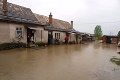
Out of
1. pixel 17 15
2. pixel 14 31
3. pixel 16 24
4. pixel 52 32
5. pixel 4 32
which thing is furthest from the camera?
pixel 52 32

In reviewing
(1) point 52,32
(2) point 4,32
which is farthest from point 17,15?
(1) point 52,32

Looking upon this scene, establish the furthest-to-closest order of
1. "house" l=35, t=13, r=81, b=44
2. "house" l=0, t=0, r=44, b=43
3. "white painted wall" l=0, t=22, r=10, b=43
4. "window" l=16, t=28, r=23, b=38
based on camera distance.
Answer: "house" l=35, t=13, r=81, b=44 < "window" l=16, t=28, r=23, b=38 < "house" l=0, t=0, r=44, b=43 < "white painted wall" l=0, t=22, r=10, b=43

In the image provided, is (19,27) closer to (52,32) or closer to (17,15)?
(17,15)

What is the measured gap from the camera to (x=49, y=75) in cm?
771

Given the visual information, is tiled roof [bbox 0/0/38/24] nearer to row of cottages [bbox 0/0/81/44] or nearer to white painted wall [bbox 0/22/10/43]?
row of cottages [bbox 0/0/81/44]

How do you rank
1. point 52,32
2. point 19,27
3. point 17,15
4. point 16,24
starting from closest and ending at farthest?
point 16,24 < point 19,27 < point 17,15 < point 52,32

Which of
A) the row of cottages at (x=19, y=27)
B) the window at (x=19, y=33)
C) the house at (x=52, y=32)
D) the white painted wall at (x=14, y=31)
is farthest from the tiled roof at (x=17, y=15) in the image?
the house at (x=52, y=32)

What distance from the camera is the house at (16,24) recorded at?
59.7 feet

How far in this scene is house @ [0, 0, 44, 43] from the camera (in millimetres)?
18188

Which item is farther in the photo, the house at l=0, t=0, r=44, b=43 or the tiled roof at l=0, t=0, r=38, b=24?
the tiled roof at l=0, t=0, r=38, b=24

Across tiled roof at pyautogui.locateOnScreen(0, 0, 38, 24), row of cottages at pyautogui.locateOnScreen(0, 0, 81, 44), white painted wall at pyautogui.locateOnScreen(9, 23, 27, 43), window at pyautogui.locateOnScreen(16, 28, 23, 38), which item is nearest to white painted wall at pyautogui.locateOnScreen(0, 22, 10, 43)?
row of cottages at pyautogui.locateOnScreen(0, 0, 81, 44)

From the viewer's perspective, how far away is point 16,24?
777 inches

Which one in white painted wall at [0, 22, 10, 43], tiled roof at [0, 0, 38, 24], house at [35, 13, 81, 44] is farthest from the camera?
house at [35, 13, 81, 44]

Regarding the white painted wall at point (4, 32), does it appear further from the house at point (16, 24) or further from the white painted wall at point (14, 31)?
the white painted wall at point (14, 31)
